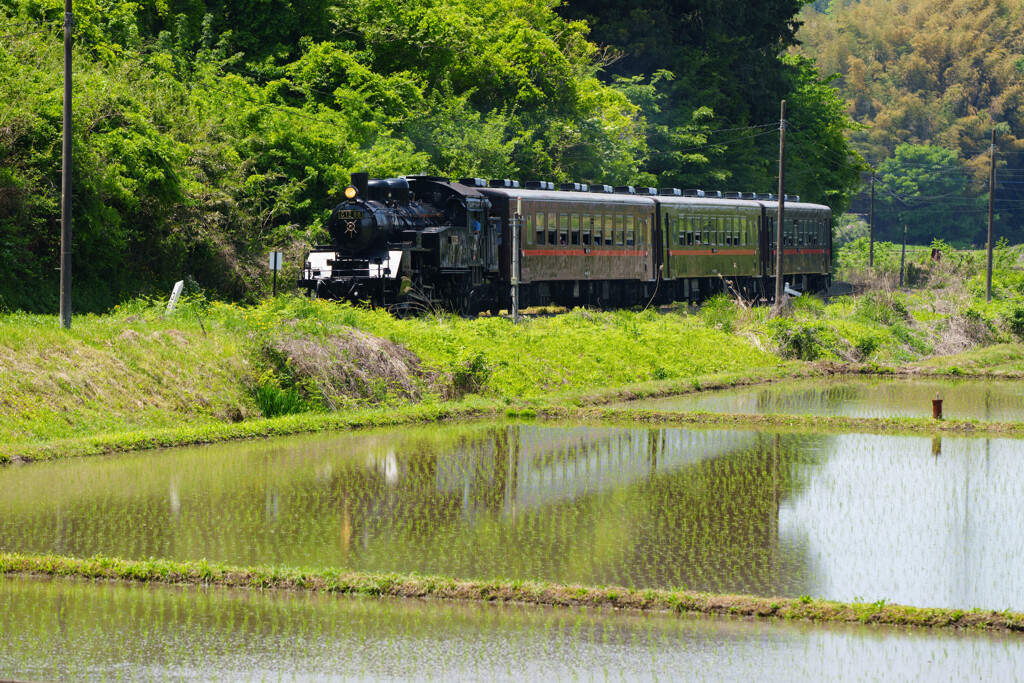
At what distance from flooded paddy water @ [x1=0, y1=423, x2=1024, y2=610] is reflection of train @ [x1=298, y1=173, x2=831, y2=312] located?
9994 millimetres

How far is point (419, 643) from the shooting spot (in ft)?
26.9

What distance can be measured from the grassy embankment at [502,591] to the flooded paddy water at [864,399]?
41.5 ft

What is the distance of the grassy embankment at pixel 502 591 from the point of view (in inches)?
344

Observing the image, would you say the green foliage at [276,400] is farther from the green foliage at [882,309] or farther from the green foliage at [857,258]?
the green foliage at [857,258]

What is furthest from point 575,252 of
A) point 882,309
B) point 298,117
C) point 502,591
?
point 502,591

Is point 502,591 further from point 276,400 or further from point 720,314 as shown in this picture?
point 720,314

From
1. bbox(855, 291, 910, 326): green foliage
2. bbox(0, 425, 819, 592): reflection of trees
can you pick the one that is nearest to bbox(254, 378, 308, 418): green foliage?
bbox(0, 425, 819, 592): reflection of trees

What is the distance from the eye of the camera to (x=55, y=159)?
2406 cm

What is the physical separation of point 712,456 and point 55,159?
47.7ft

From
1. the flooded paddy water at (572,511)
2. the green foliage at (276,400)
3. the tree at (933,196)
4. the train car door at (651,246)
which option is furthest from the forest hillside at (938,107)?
the green foliage at (276,400)

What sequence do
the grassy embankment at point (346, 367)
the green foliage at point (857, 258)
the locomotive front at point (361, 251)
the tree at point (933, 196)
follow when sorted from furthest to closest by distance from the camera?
the tree at point (933, 196), the green foliage at point (857, 258), the locomotive front at point (361, 251), the grassy embankment at point (346, 367)

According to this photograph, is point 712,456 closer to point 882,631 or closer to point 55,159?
point 882,631

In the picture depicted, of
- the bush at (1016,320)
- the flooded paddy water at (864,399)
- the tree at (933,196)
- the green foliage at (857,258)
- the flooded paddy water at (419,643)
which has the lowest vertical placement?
the flooded paddy water at (419,643)

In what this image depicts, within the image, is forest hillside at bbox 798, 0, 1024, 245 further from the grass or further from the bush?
the grass
